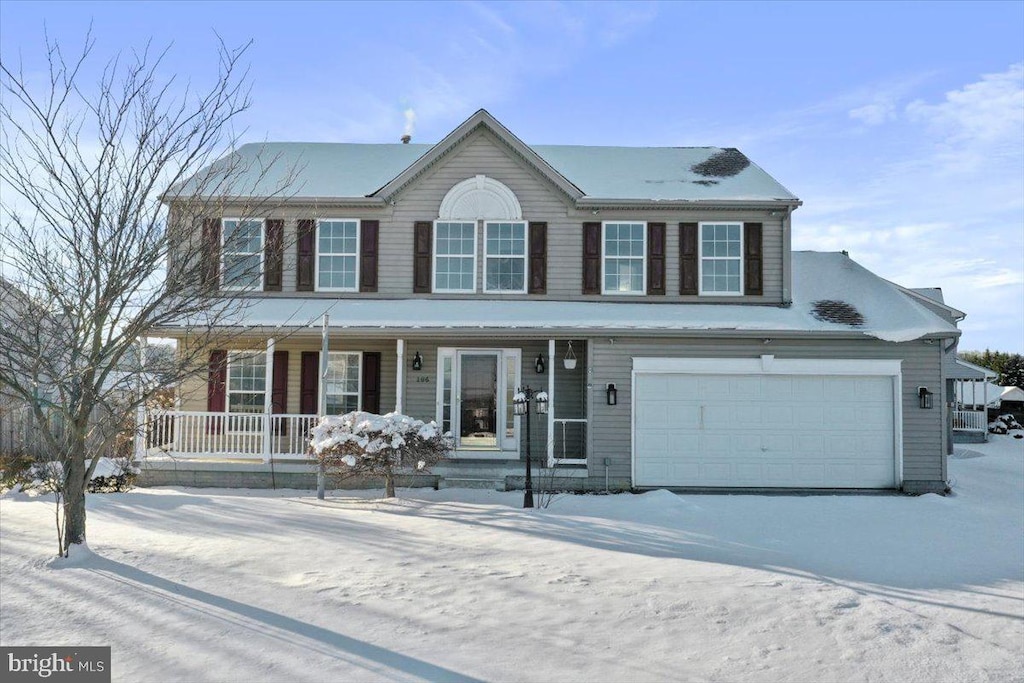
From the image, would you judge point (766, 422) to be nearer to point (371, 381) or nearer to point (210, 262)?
point (371, 381)

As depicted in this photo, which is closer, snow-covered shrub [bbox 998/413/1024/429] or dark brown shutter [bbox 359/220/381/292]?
dark brown shutter [bbox 359/220/381/292]

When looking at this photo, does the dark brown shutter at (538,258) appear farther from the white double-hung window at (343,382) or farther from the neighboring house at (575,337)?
the white double-hung window at (343,382)

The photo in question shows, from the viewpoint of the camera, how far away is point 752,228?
15.7 m

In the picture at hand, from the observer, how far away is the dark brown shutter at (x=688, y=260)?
1559 cm

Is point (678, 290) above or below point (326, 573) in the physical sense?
above

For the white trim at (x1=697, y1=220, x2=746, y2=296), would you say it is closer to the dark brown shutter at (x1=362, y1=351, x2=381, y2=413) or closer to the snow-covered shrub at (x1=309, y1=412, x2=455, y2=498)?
the snow-covered shrub at (x1=309, y1=412, x2=455, y2=498)

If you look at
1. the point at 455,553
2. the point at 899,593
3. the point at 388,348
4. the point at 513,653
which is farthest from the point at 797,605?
the point at 388,348

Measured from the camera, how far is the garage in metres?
14.4

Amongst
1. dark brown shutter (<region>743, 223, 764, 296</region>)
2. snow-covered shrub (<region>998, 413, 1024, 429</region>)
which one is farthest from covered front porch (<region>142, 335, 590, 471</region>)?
snow-covered shrub (<region>998, 413, 1024, 429</region>)

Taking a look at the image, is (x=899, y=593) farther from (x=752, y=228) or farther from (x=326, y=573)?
(x=752, y=228)

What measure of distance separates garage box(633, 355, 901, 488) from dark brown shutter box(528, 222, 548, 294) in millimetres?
2481

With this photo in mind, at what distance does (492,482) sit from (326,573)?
621cm

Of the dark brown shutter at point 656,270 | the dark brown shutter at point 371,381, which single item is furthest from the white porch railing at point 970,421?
the dark brown shutter at point 371,381

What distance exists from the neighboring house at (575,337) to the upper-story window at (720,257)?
0.13ft
